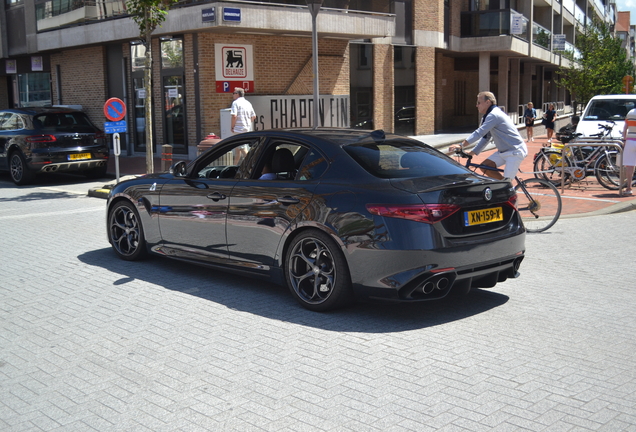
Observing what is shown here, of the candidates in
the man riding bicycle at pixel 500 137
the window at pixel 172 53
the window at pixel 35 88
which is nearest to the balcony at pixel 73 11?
the window at pixel 172 53

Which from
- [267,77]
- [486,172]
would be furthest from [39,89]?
[486,172]

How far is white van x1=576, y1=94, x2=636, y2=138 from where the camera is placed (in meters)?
18.4

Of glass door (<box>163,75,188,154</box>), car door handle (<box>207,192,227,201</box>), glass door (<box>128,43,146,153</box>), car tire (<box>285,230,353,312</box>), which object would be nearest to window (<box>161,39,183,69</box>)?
glass door (<box>163,75,188,154</box>)

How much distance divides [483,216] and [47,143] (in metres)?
13.4

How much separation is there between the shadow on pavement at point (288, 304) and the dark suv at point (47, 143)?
32.4 feet

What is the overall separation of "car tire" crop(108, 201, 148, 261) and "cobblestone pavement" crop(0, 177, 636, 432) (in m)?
0.28

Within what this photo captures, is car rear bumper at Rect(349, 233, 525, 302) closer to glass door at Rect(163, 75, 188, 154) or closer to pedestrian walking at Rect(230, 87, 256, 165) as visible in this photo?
pedestrian walking at Rect(230, 87, 256, 165)

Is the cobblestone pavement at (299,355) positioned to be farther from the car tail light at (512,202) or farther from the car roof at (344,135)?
the car roof at (344,135)

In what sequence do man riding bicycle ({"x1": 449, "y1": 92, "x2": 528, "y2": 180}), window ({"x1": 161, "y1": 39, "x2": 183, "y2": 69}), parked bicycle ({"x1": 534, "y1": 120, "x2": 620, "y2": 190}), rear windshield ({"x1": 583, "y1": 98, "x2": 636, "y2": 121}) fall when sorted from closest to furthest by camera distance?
man riding bicycle ({"x1": 449, "y1": 92, "x2": 528, "y2": 180}) < parked bicycle ({"x1": 534, "y1": 120, "x2": 620, "y2": 190}) < rear windshield ({"x1": 583, "y1": 98, "x2": 636, "y2": 121}) < window ({"x1": 161, "y1": 39, "x2": 183, "y2": 69})

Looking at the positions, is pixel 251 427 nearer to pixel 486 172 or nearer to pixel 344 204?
pixel 344 204

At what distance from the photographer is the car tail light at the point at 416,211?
5.28 meters

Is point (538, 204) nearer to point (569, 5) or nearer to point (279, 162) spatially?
point (279, 162)

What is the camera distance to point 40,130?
54.6 ft

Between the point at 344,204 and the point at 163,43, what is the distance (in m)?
17.8
